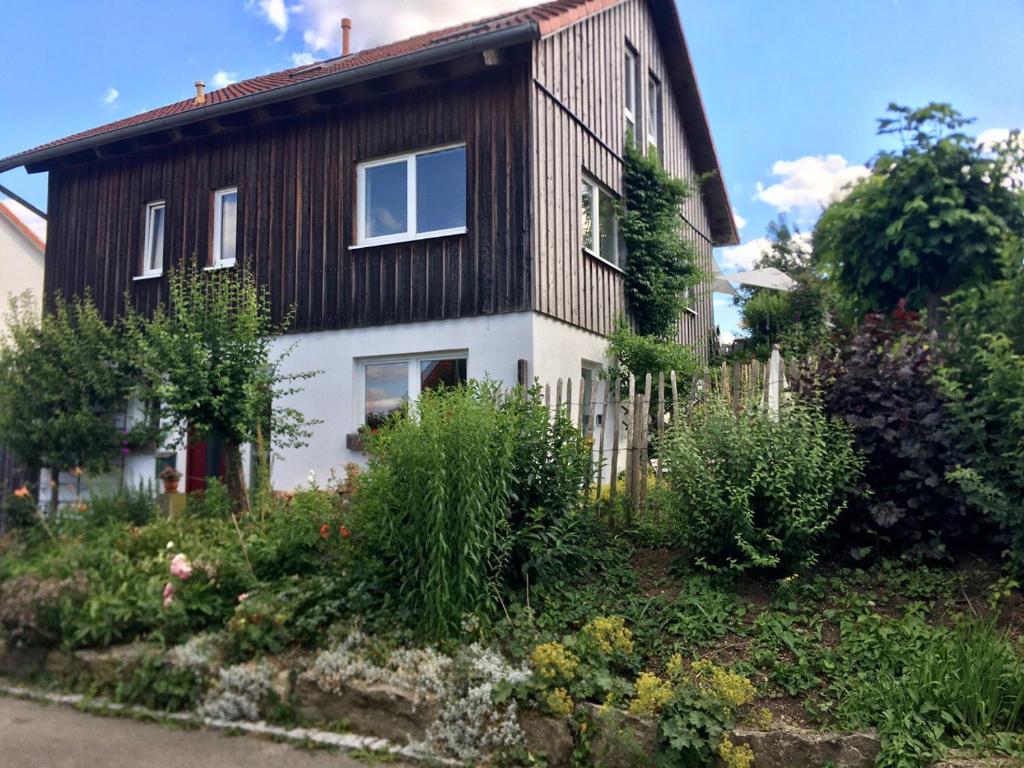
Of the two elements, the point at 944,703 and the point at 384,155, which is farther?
the point at 384,155

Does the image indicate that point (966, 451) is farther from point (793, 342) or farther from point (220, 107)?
point (793, 342)

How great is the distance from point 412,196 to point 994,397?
7.28 m

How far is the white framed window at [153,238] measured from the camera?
12.4 meters

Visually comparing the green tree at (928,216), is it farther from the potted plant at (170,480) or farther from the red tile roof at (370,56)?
the potted plant at (170,480)

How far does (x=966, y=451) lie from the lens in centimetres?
516

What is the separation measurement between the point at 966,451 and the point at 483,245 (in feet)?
19.3

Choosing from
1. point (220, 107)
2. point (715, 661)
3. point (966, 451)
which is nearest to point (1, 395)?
point (220, 107)

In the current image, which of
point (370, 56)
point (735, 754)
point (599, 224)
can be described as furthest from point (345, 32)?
point (735, 754)

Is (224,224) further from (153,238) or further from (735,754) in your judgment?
(735,754)

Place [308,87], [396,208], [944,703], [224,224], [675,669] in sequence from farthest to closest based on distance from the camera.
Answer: [224,224] → [396,208] → [308,87] → [675,669] → [944,703]

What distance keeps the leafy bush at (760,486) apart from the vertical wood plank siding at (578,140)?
4.35m

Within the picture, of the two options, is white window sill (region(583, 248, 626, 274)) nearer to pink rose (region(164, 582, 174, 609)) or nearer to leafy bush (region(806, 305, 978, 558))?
leafy bush (region(806, 305, 978, 558))

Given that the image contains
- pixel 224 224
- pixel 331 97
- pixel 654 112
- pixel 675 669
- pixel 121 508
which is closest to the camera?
pixel 675 669

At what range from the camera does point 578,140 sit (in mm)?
10984
